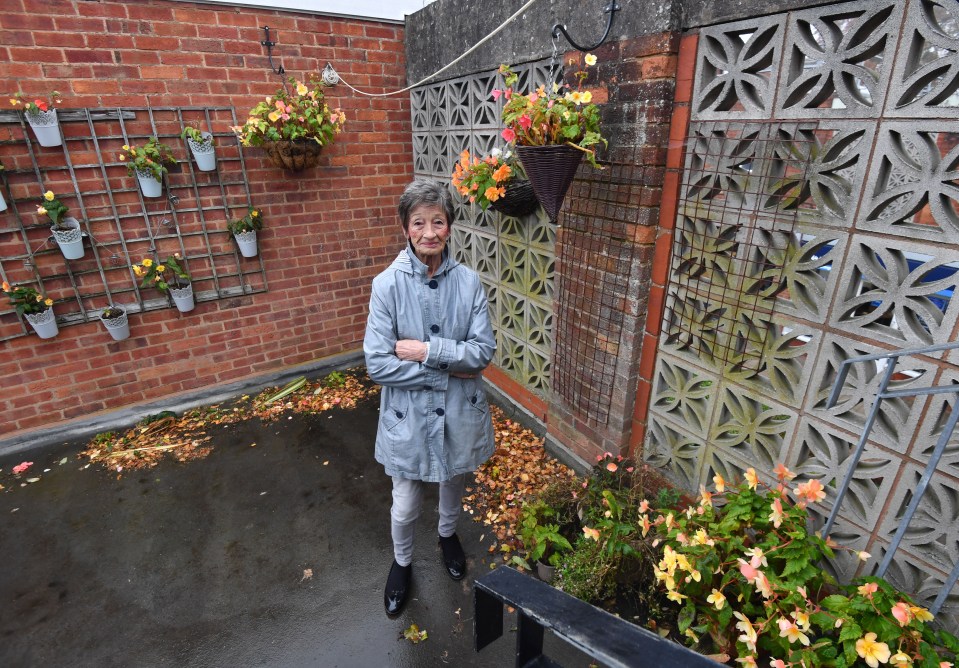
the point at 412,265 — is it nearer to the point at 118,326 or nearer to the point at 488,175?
the point at 488,175

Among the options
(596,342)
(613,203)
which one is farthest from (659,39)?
(596,342)

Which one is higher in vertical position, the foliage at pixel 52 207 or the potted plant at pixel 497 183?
the potted plant at pixel 497 183

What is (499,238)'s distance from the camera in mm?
3916

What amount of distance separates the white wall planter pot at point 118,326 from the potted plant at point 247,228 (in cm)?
105

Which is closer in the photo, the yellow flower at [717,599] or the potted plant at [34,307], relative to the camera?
the yellow flower at [717,599]

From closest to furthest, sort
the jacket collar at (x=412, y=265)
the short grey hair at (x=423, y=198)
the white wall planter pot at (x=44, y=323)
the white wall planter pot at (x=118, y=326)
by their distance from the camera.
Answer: the short grey hair at (x=423, y=198) → the jacket collar at (x=412, y=265) → the white wall planter pot at (x=44, y=323) → the white wall planter pot at (x=118, y=326)

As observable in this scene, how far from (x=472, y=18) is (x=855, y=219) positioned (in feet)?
9.77

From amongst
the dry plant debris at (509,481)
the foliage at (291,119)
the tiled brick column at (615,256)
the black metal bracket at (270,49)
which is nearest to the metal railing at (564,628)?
the dry plant debris at (509,481)

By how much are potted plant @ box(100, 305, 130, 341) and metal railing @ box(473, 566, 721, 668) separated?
4.07 m

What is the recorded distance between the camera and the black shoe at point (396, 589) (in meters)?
2.53

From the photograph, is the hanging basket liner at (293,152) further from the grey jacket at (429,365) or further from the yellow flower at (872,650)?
the yellow flower at (872,650)

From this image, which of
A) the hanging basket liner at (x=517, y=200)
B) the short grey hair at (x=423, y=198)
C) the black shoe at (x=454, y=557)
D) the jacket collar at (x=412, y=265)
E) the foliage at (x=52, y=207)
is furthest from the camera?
the foliage at (x=52, y=207)

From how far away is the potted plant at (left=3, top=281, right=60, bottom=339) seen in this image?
11.7ft

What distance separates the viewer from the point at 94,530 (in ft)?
10.3
